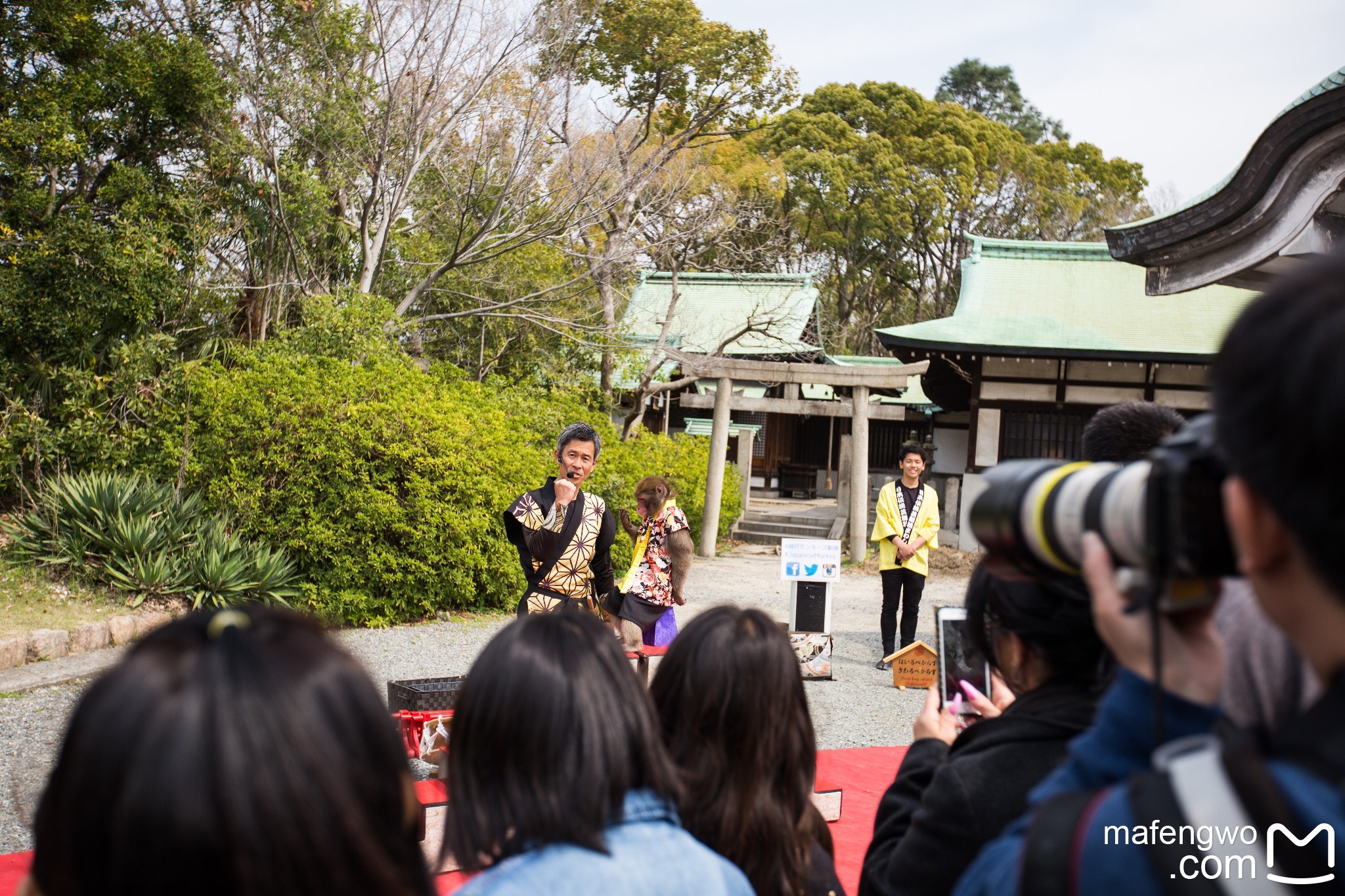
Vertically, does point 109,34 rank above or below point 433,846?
above

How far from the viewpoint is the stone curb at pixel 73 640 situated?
6.47 meters

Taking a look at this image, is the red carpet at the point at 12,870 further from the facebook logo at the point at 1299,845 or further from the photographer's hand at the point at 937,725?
the facebook logo at the point at 1299,845

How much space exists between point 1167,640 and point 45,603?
8433 millimetres

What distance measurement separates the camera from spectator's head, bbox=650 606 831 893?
1832 mm

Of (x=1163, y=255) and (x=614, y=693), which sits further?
(x=1163, y=255)

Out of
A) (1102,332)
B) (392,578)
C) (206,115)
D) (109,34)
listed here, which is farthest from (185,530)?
(1102,332)

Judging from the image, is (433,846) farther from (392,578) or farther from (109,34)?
(109,34)

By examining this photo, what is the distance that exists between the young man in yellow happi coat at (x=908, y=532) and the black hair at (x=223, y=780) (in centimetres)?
689

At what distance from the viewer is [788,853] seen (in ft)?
6.11

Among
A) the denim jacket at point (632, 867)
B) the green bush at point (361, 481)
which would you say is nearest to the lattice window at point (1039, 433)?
the green bush at point (361, 481)

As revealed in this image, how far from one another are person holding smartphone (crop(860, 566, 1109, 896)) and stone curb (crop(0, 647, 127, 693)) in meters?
5.85

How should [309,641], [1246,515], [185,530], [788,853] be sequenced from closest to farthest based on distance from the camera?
[1246,515] < [309,641] < [788,853] < [185,530]

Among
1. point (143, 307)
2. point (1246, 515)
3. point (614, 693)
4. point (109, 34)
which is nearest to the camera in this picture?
point (1246, 515)

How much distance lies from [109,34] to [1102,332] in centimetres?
1370
